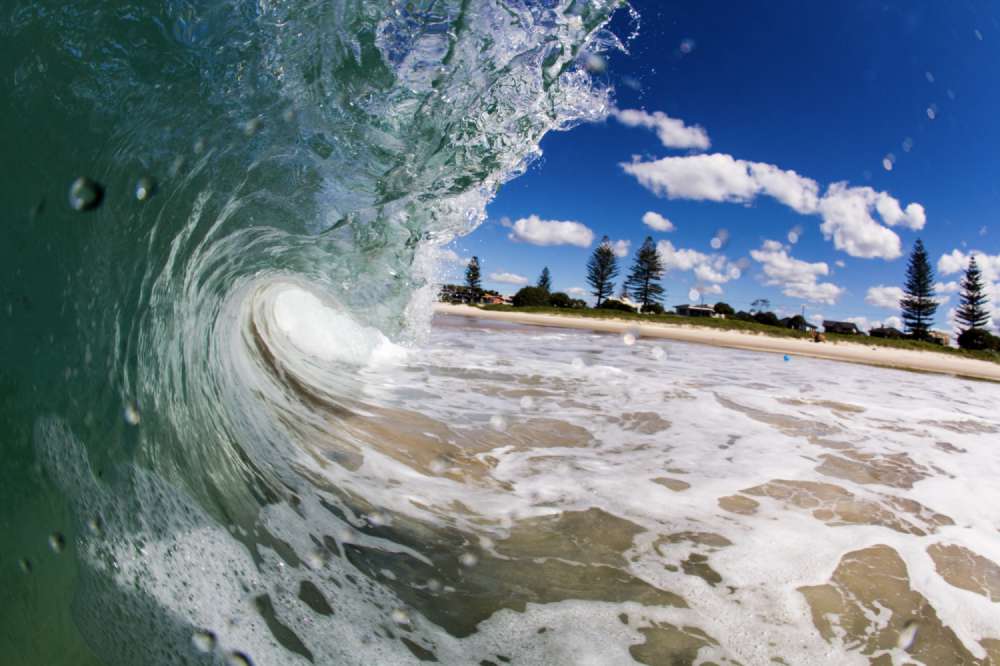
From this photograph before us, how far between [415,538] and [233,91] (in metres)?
1.99

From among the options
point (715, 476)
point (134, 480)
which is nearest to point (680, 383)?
point (715, 476)

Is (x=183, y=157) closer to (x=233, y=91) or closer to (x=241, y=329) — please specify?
(x=233, y=91)

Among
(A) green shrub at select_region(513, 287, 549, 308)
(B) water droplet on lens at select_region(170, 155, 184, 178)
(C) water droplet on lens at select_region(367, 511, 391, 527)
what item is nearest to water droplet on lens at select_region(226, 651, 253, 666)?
(C) water droplet on lens at select_region(367, 511, 391, 527)

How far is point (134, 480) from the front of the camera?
5.23 feet

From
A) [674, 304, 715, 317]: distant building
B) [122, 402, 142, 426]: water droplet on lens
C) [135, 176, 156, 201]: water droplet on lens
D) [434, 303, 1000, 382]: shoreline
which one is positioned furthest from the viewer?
[674, 304, 715, 317]: distant building

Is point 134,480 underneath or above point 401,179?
underneath

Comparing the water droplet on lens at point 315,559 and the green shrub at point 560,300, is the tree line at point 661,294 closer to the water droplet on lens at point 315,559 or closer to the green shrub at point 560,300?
the green shrub at point 560,300

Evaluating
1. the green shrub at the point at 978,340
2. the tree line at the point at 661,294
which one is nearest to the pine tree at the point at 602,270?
the tree line at the point at 661,294

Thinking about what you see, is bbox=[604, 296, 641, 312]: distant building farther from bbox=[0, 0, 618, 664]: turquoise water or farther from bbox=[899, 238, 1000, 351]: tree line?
bbox=[0, 0, 618, 664]: turquoise water

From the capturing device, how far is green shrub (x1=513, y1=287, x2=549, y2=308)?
50.8m

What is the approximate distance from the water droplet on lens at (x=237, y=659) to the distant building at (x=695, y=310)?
191ft

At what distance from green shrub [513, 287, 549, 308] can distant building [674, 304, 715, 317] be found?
53.8 feet

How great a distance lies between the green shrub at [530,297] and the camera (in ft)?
167

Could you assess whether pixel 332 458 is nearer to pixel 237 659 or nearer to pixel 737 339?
pixel 237 659
